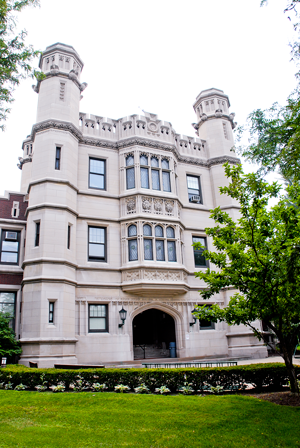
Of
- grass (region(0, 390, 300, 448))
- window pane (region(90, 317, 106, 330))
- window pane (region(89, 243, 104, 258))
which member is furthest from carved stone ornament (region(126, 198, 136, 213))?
grass (region(0, 390, 300, 448))

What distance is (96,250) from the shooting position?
18422 mm

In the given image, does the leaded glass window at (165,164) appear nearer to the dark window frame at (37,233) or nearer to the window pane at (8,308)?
the dark window frame at (37,233)

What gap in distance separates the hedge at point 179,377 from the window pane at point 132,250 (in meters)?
8.49

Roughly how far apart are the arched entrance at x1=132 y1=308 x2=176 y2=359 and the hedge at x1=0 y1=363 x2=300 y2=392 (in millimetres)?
10481

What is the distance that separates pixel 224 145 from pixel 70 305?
1440 cm

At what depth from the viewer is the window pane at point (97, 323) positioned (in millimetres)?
16906

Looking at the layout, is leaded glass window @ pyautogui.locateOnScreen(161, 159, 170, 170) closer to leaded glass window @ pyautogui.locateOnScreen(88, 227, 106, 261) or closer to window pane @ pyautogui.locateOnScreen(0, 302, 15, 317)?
leaded glass window @ pyautogui.locateOnScreen(88, 227, 106, 261)

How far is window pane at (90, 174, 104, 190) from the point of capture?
19.7m

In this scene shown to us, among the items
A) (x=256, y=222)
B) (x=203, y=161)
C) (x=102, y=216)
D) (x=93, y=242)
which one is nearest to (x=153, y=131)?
(x=203, y=161)

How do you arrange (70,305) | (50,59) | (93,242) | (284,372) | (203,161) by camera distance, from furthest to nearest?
(203,161), (50,59), (93,242), (70,305), (284,372)

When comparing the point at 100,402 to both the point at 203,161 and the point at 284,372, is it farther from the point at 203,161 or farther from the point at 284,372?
the point at 203,161

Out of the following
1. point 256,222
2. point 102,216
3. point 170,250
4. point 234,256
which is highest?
point 102,216

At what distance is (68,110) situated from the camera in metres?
19.1

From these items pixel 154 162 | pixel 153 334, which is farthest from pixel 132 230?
pixel 153 334
